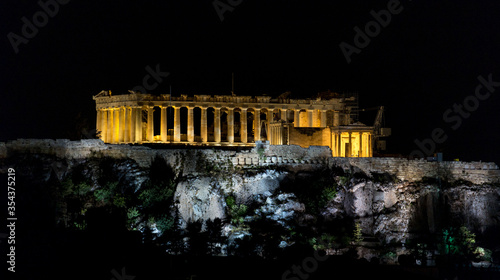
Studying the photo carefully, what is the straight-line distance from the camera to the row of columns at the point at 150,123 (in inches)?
3167

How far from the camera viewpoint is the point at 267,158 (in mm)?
64500

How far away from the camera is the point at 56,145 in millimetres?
67938

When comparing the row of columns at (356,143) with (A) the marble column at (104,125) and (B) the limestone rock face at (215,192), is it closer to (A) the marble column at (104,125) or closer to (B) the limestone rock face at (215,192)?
(B) the limestone rock face at (215,192)

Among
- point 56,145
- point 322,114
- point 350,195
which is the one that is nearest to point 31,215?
point 56,145

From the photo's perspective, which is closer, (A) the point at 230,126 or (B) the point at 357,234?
(B) the point at 357,234

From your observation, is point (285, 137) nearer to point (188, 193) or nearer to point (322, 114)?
point (322, 114)

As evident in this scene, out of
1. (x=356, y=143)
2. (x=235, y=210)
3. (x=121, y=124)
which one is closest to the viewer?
(x=235, y=210)

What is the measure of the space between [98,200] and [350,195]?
68.2 ft

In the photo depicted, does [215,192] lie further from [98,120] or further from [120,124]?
[98,120]

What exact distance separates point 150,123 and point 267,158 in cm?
2053

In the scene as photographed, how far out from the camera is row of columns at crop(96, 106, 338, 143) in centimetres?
8044

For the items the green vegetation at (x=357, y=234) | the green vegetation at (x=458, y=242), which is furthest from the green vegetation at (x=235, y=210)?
the green vegetation at (x=458, y=242)

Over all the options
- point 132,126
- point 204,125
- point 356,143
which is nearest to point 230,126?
point 204,125

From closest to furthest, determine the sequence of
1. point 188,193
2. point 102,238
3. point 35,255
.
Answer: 1. point 35,255
2. point 102,238
3. point 188,193
